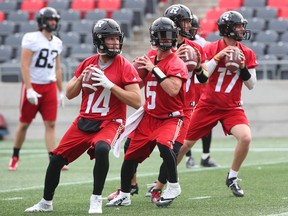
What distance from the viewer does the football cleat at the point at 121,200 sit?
8633 millimetres

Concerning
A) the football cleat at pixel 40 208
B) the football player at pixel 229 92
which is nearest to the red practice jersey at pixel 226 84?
the football player at pixel 229 92

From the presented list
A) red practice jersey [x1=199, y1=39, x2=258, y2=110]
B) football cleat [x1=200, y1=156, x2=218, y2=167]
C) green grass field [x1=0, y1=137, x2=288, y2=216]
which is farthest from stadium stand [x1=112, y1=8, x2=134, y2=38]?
red practice jersey [x1=199, y1=39, x2=258, y2=110]

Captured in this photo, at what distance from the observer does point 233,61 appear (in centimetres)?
930

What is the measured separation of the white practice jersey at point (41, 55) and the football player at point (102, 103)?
437 centimetres

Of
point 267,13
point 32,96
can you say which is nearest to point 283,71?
point 267,13

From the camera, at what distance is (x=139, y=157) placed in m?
8.66

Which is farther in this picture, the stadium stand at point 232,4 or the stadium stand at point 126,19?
the stadium stand at point 232,4

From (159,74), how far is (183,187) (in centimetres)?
222

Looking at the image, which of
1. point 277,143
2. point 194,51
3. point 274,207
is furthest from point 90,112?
point 277,143

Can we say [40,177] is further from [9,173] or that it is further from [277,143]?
[277,143]

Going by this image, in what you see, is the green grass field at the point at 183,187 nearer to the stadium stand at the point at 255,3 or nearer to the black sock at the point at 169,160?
the black sock at the point at 169,160

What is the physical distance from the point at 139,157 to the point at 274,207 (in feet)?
4.35

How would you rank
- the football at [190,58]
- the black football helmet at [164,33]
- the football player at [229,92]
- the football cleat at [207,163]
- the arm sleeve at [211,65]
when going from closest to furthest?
the black football helmet at [164,33] → the football at [190,58] → the football player at [229,92] → the arm sleeve at [211,65] → the football cleat at [207,163]

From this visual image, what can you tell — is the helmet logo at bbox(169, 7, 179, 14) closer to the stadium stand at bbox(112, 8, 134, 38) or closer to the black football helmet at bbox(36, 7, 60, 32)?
the black football helmet at bbox(36, 7, 60, 32)
